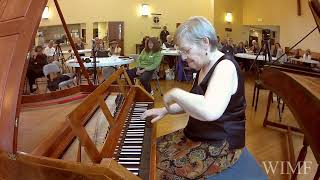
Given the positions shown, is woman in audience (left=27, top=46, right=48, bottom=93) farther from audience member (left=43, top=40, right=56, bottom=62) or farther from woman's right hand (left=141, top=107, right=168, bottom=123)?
woman's right hand (left=141, top=107, right=168, bottom=123)

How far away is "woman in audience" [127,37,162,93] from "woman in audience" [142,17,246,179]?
492 centimetres

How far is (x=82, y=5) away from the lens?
1062 centimetres

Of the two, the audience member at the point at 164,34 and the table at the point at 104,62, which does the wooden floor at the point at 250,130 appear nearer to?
the table at the point at 104,62

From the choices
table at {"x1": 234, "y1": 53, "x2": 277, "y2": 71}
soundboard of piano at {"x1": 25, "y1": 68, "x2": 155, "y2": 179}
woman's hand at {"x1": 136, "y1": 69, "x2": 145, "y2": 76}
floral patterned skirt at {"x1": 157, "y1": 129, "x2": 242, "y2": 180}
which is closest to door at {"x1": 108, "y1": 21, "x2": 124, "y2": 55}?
table at {"x1": 234, "y1": 53, "x2": 277, "y2": 71}

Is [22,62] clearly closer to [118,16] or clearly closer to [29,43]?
[29,43]

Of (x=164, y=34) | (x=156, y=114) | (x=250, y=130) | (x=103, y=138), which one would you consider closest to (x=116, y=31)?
(x=164, y=34)

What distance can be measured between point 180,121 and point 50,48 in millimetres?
5159

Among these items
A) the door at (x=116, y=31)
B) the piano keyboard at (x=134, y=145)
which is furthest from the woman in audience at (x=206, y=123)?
the door at (x=116, y=31)

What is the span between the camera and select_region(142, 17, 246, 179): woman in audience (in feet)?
5.37

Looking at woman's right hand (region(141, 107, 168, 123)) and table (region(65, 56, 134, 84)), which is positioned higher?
Result: table (region(65, 56, 134, 84))

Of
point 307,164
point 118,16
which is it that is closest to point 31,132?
point 307,164

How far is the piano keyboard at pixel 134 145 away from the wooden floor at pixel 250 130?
1.55ft

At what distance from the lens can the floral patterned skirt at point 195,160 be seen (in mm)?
1715

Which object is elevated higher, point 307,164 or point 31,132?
point 31,132
